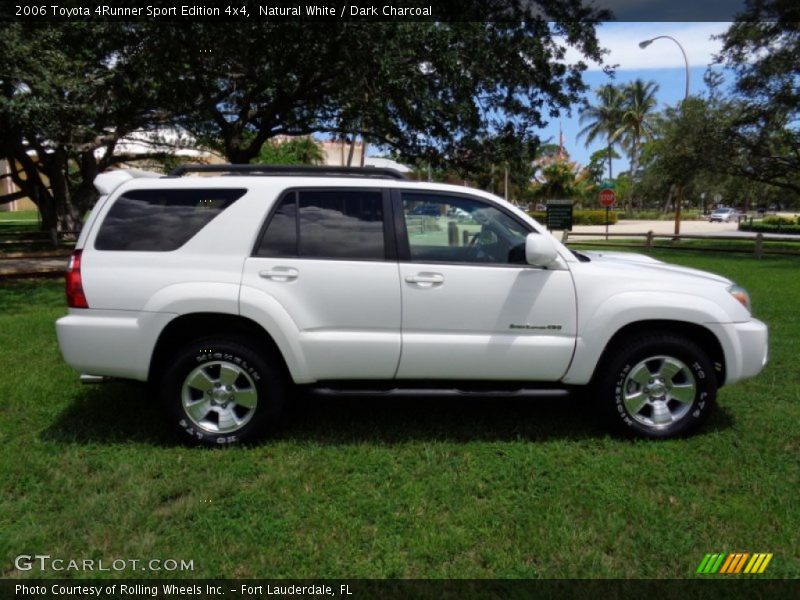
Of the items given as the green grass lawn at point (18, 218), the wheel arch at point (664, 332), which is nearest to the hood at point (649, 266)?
the wheel arch at point (664, 332)

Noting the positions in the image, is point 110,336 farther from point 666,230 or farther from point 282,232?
point 666,230

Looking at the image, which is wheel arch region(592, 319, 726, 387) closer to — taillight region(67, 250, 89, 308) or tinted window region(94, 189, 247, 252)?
tinted window region(94, 189, 247, 252)

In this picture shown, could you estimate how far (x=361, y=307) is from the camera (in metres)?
4.00

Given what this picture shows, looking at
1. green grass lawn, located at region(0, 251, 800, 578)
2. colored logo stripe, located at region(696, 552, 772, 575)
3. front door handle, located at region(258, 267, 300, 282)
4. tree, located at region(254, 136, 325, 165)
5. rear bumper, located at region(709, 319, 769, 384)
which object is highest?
tree, located at region(254, 136, 325, 165)

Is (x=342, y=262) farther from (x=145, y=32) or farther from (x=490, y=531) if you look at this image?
(x=145, y=32)

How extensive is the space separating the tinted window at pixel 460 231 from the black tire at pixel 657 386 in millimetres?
962

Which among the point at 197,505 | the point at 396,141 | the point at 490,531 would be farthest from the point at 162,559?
the point at 396,141

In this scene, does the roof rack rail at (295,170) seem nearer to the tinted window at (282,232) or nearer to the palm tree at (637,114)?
the tinted window at (282,232)

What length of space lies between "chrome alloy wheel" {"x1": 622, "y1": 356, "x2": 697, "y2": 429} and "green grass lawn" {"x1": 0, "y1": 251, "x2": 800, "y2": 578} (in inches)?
7.6

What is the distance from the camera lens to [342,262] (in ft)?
13.2

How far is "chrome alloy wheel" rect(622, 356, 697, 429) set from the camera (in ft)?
A: 13.6

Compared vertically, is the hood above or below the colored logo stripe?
above

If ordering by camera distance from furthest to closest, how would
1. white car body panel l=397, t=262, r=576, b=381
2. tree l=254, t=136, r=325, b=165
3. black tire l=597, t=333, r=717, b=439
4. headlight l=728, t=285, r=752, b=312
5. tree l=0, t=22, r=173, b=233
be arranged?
tree l=254, t=136, r=325, b=165, tree l=0, t=22, r=173, b=233, headlight l=728, t=285, r=752, b=312, black tire l=597, t=333, r=717, b=439, white car body panel l=397, t=262, r=576, b=381

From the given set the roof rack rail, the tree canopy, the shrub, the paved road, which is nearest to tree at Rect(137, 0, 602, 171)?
the tree canopy
